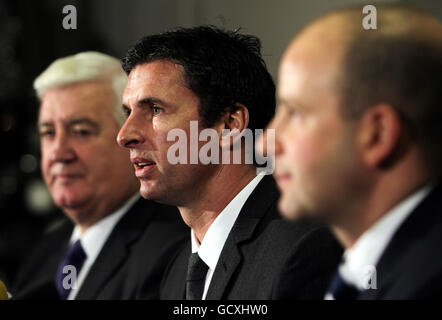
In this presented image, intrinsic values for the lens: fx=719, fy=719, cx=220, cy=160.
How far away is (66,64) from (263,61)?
0.80 m

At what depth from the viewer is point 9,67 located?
3.69 m

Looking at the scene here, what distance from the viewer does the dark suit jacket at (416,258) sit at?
0.86 meters

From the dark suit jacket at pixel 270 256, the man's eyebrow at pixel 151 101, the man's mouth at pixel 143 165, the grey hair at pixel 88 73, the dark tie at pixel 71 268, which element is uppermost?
the grey hair at pixel 88 73

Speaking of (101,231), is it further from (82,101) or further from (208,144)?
(208,144)

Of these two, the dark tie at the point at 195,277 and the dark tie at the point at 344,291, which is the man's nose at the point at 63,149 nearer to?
the dark tie at the point at 195,277

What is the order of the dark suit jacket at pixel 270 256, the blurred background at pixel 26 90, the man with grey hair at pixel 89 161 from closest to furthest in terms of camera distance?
the dark suit jacket at pixel 270 256 < the man with grey hair at pixel 89 161 < the blurred background at pixel 26 90

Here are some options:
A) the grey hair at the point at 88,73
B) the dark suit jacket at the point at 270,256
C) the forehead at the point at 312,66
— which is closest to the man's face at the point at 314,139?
the forehead at the point at 312,66

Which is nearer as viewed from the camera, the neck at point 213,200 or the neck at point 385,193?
the neck at point 385,193

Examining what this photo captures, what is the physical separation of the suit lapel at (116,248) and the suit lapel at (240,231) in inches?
24.7

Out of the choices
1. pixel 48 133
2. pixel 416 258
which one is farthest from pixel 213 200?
pixel 48 133

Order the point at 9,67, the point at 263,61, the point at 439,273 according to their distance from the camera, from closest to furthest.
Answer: the point at 439,273, the point at 263,61, the point at 9,67

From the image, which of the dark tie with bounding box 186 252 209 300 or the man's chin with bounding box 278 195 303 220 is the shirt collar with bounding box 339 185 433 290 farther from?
the dark tie with bounding box 186 252 209 300

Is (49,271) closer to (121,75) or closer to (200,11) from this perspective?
(121,75)
